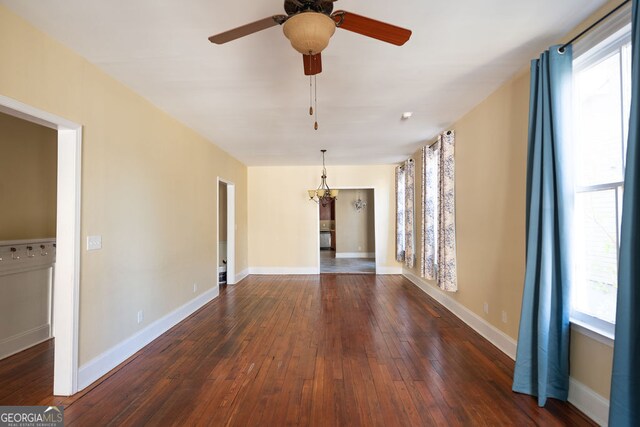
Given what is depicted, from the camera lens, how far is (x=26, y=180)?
341 cm

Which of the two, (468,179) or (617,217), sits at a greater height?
(468,179)

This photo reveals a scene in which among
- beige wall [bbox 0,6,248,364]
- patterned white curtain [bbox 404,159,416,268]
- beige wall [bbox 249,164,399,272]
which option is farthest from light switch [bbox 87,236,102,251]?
patterned white curtain [bbox 404,159,416,268]

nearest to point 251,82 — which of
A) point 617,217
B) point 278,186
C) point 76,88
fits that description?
point 76,88

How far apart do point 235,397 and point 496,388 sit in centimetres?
203

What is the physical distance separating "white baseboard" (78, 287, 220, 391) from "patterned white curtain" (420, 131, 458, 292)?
Answer: 11.8ft

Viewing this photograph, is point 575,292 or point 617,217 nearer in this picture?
point 617,217

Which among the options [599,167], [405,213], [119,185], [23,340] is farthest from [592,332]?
[23,340]

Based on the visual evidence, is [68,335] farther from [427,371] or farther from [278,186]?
[278,186]

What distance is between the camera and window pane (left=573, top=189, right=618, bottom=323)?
2.06 meters

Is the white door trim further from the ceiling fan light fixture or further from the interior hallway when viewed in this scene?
the interior hallway

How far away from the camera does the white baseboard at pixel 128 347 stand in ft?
8.40

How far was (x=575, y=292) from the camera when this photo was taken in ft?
7.63

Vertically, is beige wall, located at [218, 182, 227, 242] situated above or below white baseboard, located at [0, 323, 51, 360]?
above

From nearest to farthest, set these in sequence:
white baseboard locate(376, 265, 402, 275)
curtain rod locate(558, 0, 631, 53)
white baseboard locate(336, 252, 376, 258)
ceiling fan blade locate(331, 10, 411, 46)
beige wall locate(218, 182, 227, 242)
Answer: ceiling fan blade locate(331, 10, 411, 46) → curtain rod locate(558, 0, 631, 53) → beige wall locate(218, 182, 227, 242) → white baseboard locate(376, 265, 402, 275) → white baseboard locate(336, 252, 376, 258)
